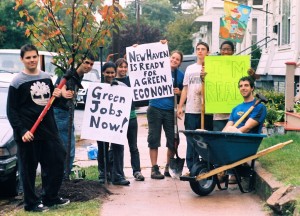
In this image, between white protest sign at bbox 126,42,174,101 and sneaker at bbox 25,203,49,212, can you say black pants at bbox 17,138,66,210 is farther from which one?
white protest sign at bbox 126,42,174,101

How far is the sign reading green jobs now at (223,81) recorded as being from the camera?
9.05 m

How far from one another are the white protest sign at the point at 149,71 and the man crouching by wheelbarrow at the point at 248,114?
3.87 ft

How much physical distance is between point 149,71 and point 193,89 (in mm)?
709

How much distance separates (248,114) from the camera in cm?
820

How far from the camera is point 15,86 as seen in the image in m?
7.12

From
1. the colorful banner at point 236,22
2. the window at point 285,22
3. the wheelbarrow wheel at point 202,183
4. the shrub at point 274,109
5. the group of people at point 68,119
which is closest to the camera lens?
the group of people at point 68,119

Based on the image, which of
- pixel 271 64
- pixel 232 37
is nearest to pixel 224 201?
pixel 232 37

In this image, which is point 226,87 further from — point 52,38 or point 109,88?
point 52,38

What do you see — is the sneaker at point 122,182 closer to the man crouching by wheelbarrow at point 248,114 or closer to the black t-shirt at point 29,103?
the man crouching by wheelbarrow at point 248,114

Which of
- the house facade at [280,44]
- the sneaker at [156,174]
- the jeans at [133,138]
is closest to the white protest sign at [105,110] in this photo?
the jeans at [133,138]

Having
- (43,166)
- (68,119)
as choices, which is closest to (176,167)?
(68,119)

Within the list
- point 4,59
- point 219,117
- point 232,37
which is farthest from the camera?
point 232,37

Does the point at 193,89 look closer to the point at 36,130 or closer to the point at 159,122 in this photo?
the point at 159,122

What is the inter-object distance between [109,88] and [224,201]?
87.2 inches
